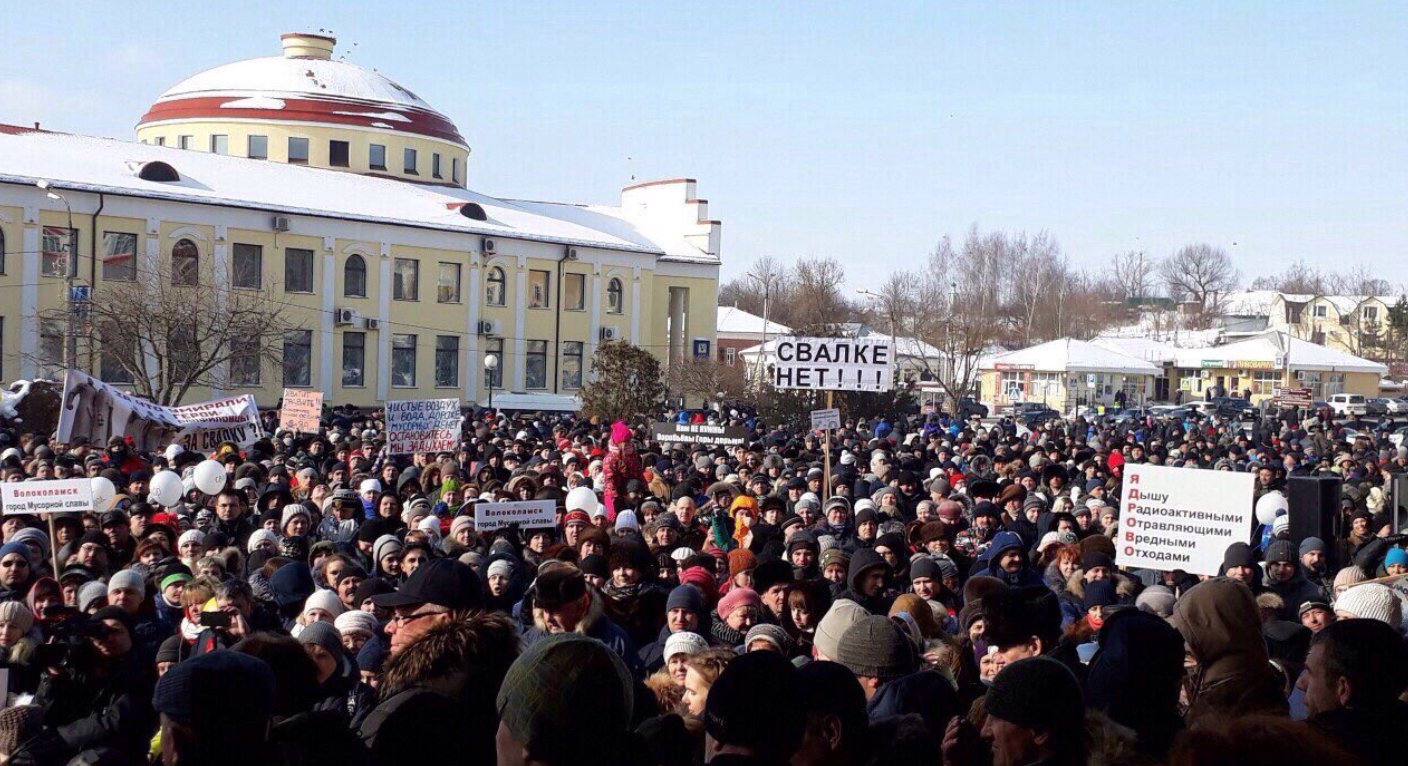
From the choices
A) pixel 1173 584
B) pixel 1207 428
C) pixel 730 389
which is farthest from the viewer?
pixel 730 389

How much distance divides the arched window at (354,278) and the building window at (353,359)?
Result: 1.36 metres

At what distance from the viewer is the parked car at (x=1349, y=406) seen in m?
56.3

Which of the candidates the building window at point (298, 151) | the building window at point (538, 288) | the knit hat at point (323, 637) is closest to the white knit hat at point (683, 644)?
the knit hat at point (323, 637)

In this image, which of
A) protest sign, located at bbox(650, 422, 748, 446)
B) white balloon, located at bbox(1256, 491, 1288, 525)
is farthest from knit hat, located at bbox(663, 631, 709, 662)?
protest sign, located at bbox(650, 422, 748, 446)

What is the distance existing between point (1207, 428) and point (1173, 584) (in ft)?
86.5

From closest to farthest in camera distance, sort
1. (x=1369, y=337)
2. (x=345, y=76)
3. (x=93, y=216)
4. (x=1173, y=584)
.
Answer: (x=1173, y=584) → (x=93, y=216) → (x=345, y=76) → (x=1369, y=337)

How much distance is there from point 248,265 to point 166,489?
124 feet

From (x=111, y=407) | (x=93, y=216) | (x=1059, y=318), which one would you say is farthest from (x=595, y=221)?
(x=1059, y=318)

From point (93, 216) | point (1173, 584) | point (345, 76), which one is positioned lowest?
point (1173, 584)

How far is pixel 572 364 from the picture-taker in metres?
59.1

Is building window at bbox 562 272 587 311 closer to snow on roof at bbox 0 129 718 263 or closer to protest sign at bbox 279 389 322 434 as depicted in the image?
snow on roof at bbox 0 129 718 263

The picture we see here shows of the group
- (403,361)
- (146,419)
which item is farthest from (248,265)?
(146,419)

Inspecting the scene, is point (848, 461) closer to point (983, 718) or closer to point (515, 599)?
point (515, 599)

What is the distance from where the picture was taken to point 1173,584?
1045cm
